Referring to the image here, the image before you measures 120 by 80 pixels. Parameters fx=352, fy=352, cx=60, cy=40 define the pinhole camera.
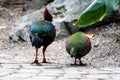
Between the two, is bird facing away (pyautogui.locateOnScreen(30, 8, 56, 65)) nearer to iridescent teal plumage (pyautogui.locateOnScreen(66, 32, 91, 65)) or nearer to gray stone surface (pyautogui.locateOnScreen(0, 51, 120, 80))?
iridescent teal plumage (pyautogui.locateOnScreen(66, 32, 91, 65))

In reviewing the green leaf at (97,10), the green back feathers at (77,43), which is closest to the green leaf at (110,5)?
the green leaf at (97,10)

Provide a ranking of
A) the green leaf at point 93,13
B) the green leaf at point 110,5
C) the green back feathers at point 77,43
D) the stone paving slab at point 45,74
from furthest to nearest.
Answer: the green back feathers at point 77,43
the stone paving slab at point 45,74
the green leaf at point 93,13
the green leaf at point 110,5

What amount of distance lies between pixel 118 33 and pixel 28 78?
4.12 metres

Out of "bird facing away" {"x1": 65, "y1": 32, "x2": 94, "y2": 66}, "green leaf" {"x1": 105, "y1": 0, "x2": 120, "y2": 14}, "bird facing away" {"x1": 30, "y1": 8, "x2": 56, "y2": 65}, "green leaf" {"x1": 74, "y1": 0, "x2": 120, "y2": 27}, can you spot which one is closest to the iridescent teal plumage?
"bird facing away" {"x1": 65, "y1": 32, "x2": 94, "y2": 66}

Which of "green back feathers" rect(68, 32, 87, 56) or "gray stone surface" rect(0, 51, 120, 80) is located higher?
"green back feathers" rect(68, 32, 87, 56)

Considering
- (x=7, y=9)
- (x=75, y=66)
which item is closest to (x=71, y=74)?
(x=75, y=66)

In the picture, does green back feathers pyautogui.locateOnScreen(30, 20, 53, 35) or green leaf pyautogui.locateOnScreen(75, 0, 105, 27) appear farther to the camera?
green back feathers pyautogui.locateOnScreen(30, 20, 53, 35)

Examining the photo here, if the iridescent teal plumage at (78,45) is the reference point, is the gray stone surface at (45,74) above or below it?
below

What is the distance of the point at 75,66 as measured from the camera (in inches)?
215

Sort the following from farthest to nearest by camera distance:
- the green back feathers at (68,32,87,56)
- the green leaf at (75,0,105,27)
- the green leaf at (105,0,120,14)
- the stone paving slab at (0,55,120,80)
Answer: the green back feathers at (68,32,87,56), the stone paving slab at (0,55,120,80), the green leaf at (75,0,105,27), the green leaf at (105,0,120,14)

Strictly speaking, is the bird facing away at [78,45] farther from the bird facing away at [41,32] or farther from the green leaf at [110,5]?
the green leaf at [110,5]

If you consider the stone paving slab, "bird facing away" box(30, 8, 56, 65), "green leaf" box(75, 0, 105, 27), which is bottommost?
the stone paving slab

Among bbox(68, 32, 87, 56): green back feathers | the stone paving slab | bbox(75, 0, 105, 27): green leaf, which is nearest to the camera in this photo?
bbox(75, 0, 105, 27): green leaf

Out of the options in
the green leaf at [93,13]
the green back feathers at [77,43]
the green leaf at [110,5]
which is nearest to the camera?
the green leaf at [110,5]
